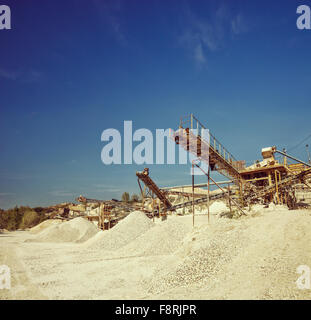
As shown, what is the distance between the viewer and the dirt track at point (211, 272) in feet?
18.1

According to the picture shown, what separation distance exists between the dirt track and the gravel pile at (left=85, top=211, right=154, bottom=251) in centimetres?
471

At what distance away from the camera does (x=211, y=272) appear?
6418 mm

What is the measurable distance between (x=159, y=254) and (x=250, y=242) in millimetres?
5006

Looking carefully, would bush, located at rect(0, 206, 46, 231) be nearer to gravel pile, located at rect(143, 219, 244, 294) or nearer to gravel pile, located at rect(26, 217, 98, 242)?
gravel pile, located at rect(26, 217, 98, 242)

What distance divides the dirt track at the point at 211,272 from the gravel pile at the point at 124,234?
4712 mm

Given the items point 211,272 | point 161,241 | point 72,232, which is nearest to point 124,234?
point 161,241

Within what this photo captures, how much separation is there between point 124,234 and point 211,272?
9.71 m

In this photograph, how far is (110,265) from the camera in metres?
9.66

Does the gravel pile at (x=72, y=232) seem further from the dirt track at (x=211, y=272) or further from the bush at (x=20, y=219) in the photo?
the bush at (x=20, y=219)

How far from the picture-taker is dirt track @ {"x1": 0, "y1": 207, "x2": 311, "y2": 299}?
552cm

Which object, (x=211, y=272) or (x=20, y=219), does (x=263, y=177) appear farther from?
(x=20, y=219)

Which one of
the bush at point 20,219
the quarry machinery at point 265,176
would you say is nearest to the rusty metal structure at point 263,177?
the quarry machinery at point 265,176

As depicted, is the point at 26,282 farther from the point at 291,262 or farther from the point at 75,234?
the point at 75,234
